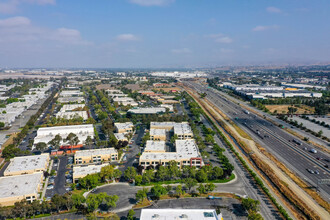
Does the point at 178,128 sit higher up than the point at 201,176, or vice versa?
the point at 178,128

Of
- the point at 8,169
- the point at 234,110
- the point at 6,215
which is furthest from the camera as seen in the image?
the point at 234,110

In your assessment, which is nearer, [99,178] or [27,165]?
[99,178]

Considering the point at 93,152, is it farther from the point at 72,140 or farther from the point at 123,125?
the point at 123,125

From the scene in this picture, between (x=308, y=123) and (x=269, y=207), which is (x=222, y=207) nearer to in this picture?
(x=269, y=207)

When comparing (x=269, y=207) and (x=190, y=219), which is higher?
(x=190, y=219)

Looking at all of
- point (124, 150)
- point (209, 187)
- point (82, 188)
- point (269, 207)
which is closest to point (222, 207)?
point (209, 187)

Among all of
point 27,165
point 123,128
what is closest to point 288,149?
point 123,128
